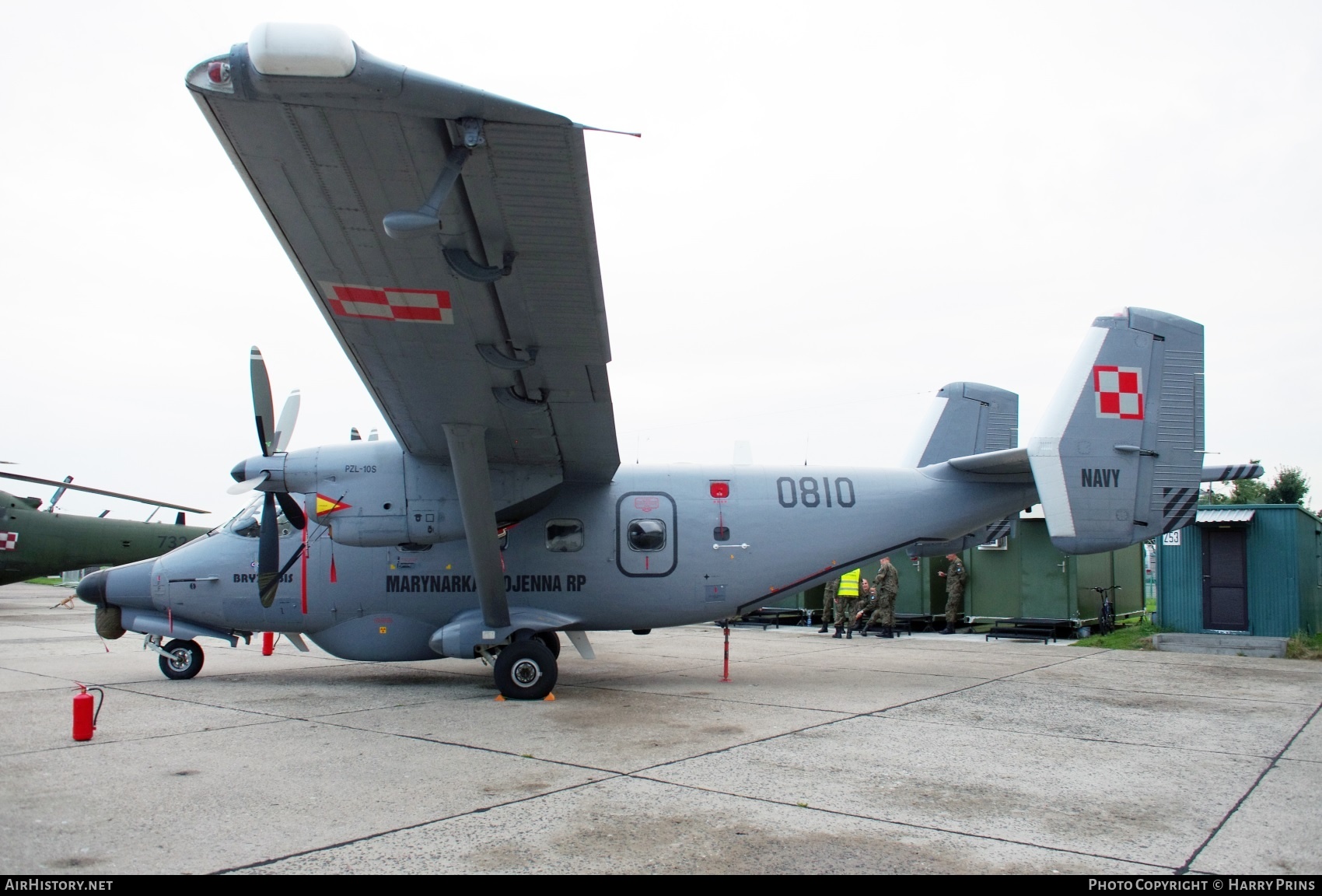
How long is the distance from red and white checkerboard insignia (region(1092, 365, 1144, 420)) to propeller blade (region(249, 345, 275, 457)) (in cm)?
985

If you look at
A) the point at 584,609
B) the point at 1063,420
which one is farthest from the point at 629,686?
the point at 1063,420

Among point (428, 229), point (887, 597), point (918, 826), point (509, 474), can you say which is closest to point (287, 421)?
point (509, 474)

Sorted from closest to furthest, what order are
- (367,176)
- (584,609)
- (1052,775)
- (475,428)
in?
(367,176)
(1052,775)
(475,428)
(584,609)

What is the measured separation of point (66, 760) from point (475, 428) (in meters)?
4.49

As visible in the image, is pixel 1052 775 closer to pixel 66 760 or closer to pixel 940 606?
pixel 66 760

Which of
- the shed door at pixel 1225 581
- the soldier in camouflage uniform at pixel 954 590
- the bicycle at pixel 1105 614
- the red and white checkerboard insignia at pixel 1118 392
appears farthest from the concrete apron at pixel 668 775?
the bicycle at pixel 1105 614

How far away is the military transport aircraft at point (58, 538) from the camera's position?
22.8 meters

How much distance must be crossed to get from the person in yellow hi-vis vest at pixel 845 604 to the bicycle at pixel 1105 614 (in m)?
5.46

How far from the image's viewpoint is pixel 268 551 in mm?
10898

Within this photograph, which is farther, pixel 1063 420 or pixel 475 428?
pixel 1063 420

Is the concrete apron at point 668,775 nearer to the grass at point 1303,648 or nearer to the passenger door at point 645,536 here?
the passenger door at point 645,536

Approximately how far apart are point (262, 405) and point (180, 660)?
411 centimetres

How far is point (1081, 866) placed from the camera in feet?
15.4

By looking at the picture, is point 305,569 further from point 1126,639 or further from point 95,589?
point 1126,639
